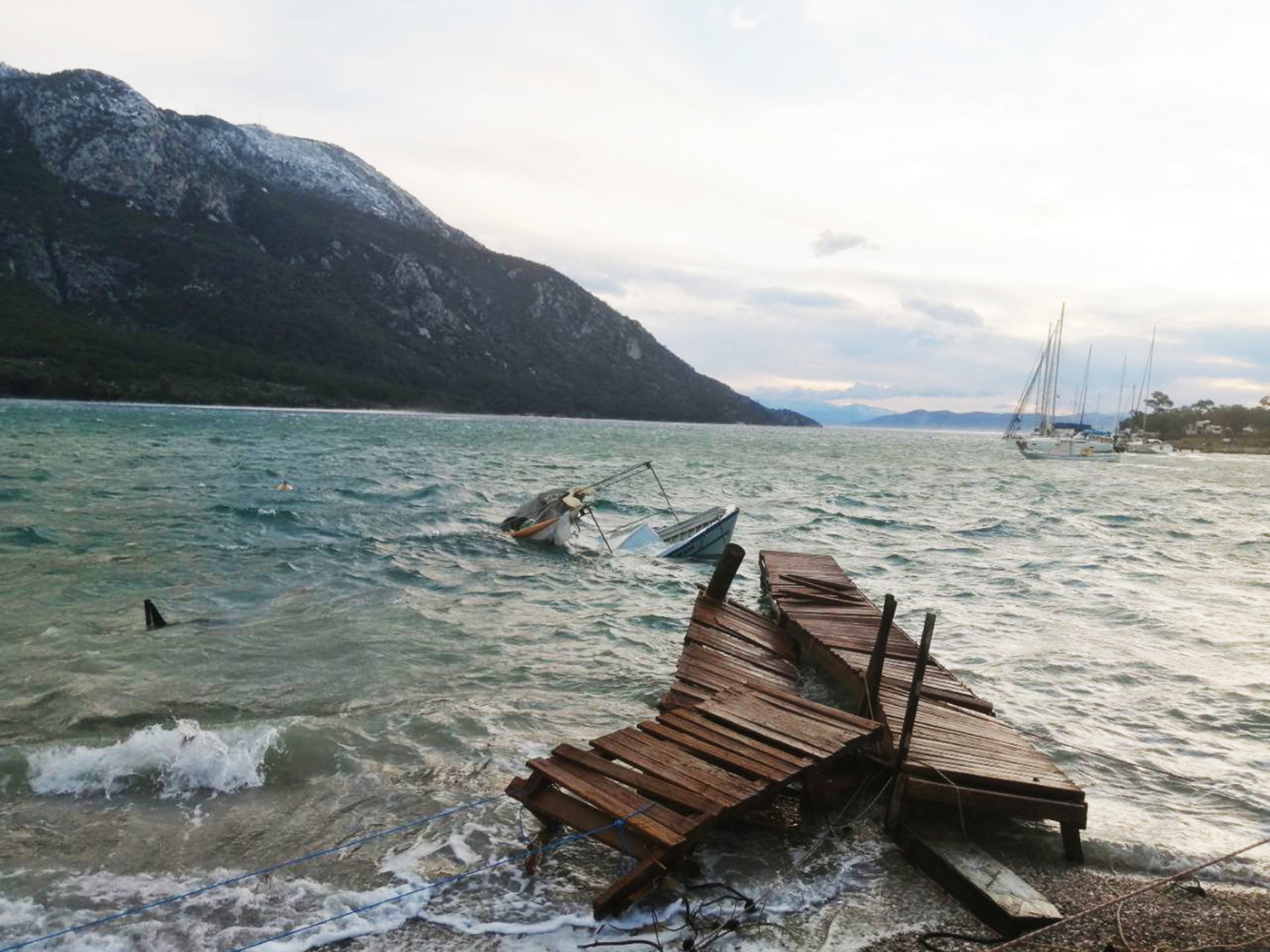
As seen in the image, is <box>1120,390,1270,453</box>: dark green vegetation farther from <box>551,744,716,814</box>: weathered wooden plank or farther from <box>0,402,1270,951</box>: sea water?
<box>551,744,716,814</box>: weathered wooden plank

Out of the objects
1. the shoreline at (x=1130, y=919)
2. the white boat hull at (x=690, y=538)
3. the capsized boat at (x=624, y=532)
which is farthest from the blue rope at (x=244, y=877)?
the capsized boat at (x=624, y=532)

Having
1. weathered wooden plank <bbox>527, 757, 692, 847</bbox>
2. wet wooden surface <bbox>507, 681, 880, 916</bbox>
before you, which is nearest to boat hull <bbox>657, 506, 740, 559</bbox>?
wet wooden surface <bbox>507, 681, 880, 916</bbox>

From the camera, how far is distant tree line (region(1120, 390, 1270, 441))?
16475 centimetres

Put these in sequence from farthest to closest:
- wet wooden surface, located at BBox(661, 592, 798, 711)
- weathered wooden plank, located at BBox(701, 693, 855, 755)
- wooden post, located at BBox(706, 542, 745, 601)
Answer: wooden post, located at BBox(706, 542, 745, 601) → wet wooden surface, located at BBox(661, 592, 798, 711) → weathered wooden plank, located at BBox(701, 693, 855, 755)

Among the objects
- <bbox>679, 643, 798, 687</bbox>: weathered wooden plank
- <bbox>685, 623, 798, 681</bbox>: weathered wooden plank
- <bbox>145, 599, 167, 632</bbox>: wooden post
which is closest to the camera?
<bbox>679, 643, 798, 687</bbox>: weathered wooden plank

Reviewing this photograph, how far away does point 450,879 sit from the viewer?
22.9 ft

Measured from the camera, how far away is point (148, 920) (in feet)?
20.6

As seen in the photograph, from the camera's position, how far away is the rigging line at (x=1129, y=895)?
20.6ft

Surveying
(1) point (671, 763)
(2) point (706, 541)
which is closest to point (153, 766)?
(1) point (671, 763)

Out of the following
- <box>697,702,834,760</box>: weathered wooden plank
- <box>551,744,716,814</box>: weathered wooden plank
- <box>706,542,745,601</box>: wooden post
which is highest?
<box>706,542,745,601</box>: wooden post

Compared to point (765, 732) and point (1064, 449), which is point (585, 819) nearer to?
point (765, 732)

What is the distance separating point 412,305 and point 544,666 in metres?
186

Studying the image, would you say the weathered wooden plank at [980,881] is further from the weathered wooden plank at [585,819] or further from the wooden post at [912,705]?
the weathered wooden plank at [585,819]

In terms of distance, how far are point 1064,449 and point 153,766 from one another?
369ft
